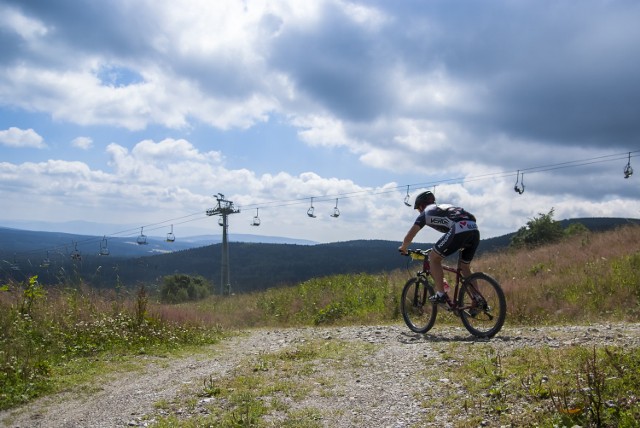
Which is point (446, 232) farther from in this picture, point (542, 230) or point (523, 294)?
point (542, 230)

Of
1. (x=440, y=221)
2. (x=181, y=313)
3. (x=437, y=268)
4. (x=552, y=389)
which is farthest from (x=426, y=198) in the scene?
(x=181, y=313)

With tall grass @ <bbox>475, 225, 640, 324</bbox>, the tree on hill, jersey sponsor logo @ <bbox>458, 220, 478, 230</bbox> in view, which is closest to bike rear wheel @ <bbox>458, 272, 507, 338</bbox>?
jersey sponsor logo @ <bbox>458, 220, 478, 230</bbox>

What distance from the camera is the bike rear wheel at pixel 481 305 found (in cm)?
775

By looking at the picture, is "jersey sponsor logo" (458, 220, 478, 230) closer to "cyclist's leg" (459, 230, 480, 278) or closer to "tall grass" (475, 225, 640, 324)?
"cyclist's leg" (459, 230, 480, 278)

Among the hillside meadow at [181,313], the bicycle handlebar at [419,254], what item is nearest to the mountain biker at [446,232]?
the bicycle handlebar at [419,254]

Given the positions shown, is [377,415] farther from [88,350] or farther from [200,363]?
[88,350]

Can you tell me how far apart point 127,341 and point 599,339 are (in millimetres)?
Answer: 7935

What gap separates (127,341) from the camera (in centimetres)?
905

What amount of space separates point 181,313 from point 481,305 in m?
7.31

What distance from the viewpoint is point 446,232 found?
8156mm

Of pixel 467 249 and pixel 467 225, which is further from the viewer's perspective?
pixel 467 249

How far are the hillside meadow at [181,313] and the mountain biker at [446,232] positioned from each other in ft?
8.67

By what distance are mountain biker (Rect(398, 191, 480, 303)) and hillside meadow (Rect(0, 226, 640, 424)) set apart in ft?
8.67

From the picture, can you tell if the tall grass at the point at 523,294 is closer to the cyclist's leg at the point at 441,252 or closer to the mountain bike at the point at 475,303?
the mountain bike at the point at 475,303
